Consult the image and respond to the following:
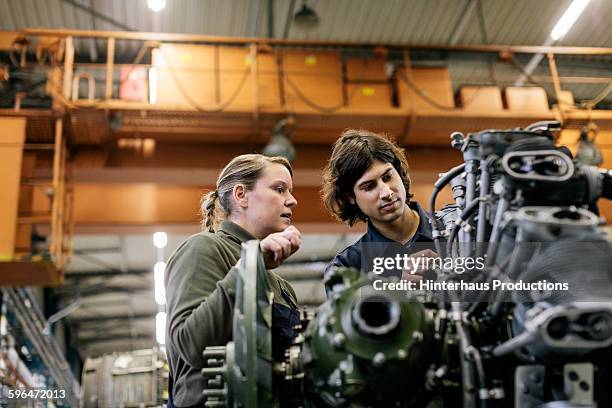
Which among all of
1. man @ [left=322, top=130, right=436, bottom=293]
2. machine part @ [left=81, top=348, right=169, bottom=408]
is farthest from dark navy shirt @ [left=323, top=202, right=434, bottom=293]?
machine part @ [left=81, top=348, right=169, bottom=408]

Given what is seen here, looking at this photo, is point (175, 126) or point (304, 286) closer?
point (175, 126)

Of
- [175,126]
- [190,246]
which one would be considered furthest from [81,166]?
[190,246]

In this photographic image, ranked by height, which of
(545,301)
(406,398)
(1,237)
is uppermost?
(1,237)

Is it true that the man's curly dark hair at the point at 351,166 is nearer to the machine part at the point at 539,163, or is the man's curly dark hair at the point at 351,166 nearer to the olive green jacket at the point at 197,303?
the olive green jacket at the point at 197,303

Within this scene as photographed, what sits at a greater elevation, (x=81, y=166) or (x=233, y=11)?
(x=233, y=11)

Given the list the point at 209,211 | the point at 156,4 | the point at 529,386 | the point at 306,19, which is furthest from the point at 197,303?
the point at 156,4

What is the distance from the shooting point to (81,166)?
6035mm

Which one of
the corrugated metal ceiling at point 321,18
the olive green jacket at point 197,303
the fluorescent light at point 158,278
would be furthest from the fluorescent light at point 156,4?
the olive green jacket at point 197,303

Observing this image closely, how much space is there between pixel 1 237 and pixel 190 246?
3.86 meters

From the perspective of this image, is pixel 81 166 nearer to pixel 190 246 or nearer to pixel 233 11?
pixel 233 11

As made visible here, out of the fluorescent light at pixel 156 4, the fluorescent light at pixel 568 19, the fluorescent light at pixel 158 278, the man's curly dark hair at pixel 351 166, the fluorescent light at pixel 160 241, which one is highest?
the fluorescent light at pixel 156 4

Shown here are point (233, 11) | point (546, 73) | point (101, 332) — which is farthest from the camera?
point (101, 332)

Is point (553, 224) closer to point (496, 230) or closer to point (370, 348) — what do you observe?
point (496, 230)

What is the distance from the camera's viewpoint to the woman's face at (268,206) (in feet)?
7.44
